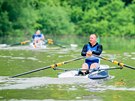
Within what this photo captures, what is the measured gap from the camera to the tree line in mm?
66125

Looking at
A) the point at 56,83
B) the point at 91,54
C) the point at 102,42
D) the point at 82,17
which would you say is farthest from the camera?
the point at 82,17

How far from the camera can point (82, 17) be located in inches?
2874

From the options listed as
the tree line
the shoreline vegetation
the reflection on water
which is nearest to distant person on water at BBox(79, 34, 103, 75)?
the reflection on water

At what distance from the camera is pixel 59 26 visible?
2606 inches

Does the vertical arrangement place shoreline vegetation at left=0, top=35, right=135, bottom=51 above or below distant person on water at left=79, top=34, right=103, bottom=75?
below

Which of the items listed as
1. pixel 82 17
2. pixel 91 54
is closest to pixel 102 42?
pixel 82 17

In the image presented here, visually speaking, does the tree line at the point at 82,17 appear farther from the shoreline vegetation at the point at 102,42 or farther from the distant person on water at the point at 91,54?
the distant person on water at the point at 91,54

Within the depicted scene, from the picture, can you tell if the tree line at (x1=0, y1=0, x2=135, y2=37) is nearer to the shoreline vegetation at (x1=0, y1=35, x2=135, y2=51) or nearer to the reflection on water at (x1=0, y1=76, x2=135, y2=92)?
the shoreline vegetation at (x1=0, y1=35, x2=135, y2=51)

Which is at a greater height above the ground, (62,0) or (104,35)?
(62,0)

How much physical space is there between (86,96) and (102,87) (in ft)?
6.83

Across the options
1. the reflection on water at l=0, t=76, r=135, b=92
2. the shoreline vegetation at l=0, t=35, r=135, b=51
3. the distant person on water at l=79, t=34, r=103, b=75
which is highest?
the distant person on water at l=79, t=34, r=103, b=75

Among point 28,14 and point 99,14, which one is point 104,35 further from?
point 28,14

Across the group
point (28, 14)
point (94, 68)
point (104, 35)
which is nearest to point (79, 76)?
point (94, 68)

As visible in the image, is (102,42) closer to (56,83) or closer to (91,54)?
(91,54)
